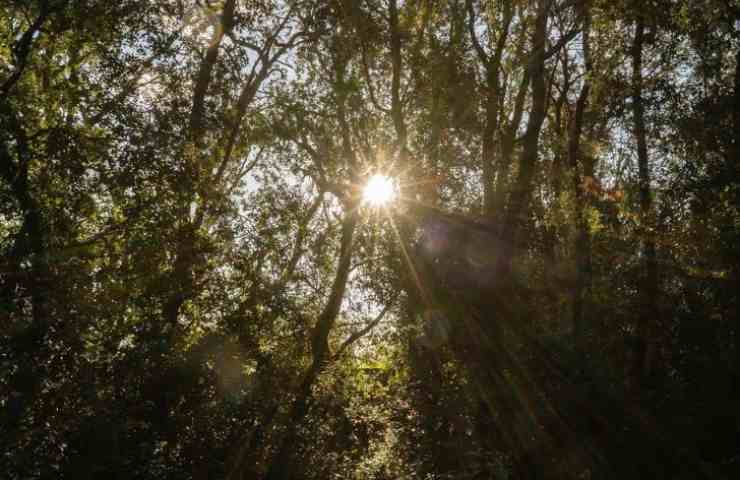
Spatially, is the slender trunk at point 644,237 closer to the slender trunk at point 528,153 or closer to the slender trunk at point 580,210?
the slender trunk at point 580,210

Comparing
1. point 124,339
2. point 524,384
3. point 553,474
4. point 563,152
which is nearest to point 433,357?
point 524,384

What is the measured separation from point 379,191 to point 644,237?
705 centimetres

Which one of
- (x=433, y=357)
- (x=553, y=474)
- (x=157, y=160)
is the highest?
(x=157, y=160)

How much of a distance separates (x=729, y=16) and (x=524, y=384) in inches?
407

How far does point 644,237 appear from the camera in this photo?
15.2m

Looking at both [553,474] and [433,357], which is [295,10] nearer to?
[433,357]

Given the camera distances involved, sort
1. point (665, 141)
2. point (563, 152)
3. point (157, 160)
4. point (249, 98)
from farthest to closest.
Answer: point (563, 152)
point (249, 98)
point (665, 141)
point (157, 160)

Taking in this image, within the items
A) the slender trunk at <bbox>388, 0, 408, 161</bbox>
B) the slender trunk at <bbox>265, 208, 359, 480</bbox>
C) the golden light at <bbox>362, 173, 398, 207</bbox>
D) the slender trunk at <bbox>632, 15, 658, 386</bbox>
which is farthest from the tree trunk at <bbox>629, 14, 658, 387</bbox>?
the slender trunk at <bbox>265, 208, 359, 480</bbox>

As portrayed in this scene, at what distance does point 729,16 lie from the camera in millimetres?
14250

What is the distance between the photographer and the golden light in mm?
16156

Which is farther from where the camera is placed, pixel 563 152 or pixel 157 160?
pixel 563 152

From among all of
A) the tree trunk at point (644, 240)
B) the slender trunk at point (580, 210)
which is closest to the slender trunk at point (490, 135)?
the slender trunk at point (580, 210)

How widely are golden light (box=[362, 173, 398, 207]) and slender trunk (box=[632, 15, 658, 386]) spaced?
6625 millimetres

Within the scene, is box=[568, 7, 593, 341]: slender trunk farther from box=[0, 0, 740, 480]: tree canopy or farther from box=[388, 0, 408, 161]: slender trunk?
box=[388, 0, 408, 161]: slender trunk
